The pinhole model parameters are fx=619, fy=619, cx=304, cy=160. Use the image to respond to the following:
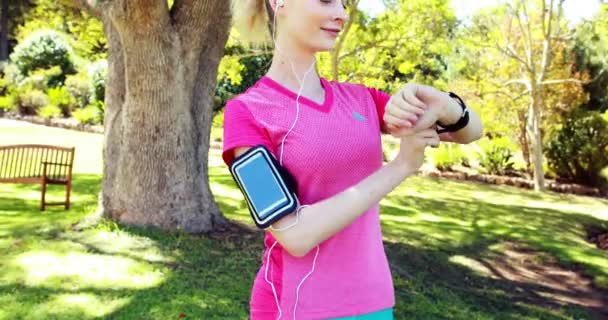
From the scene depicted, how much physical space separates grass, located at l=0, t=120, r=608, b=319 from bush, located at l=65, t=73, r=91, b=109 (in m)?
12.2

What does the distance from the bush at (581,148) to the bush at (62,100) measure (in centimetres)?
1528

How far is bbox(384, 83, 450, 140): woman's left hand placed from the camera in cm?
127

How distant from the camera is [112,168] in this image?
21.0ft

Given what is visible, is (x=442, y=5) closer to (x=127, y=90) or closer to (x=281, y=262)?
(x=127, y=90)

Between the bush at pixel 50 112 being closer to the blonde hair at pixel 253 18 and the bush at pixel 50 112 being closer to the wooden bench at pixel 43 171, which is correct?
the wooden bench at pixel 43 171

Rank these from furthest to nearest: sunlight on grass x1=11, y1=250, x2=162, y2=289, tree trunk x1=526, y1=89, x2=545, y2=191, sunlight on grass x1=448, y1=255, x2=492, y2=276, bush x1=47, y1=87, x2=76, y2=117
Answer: bush x1=47, y1=87, x2=76, y2=117
tree trunk x1=526, y1=89, x2=545, y2=191
sunlight on grass x1=448, y1=255, x2=492, y2=276
sunlight on grass x1=11, y1=250, x2=162, y2=289

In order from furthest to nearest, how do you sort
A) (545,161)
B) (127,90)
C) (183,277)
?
(545,161) → (127,90) → (183,277)

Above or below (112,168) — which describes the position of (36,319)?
below

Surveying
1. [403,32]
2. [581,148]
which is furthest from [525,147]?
[403,32]

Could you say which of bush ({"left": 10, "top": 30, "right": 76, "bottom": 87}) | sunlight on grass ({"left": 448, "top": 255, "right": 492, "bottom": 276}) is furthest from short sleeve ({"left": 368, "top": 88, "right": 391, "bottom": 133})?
bush ({"left": 10, "top": 30, "right": 76, "bottom": 87})

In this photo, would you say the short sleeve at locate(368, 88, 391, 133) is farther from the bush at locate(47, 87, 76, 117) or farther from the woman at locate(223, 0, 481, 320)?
the bush at locate(47, 87, 76, 117)

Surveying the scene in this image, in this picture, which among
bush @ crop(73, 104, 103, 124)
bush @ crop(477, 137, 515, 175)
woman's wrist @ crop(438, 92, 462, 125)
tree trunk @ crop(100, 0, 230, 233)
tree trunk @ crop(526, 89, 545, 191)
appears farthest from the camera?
bush @ crop(73, 104, 103, 124)

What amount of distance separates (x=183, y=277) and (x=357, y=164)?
4076 mm

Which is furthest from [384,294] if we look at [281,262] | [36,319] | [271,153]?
[36,319]
